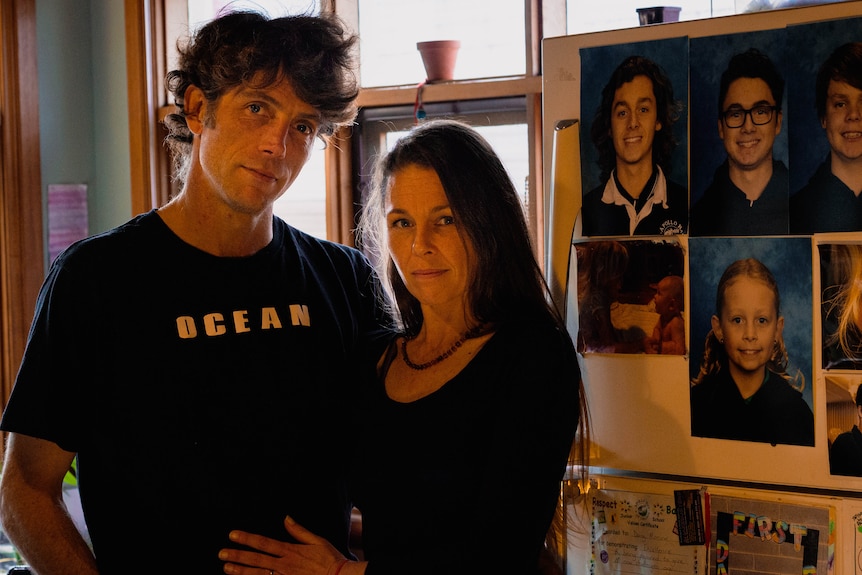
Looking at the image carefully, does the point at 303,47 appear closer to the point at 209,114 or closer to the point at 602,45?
the point at 209,114

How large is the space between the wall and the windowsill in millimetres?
957

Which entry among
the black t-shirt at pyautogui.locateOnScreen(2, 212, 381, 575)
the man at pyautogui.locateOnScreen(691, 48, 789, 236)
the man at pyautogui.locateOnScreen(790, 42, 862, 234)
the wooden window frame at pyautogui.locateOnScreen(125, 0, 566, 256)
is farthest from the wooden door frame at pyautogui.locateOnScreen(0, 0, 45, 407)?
the man at pyautogui.locateOnScreen(790, 42, 862, 234)

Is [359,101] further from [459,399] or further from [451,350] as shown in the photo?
[459,399]

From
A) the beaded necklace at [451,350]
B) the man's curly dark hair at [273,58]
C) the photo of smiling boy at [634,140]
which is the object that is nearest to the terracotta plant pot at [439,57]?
the man's curly dark hair at [273,58]

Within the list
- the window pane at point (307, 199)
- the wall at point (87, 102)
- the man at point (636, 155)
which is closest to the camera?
the man at point (636, 155)

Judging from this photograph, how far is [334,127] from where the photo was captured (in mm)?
1665

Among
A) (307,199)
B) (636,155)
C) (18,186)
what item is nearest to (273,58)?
(636,155)

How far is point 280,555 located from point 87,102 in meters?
2.15

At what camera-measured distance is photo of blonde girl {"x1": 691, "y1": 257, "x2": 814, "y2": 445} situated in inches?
52.5

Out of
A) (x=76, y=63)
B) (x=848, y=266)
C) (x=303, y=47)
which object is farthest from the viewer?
(x=76, y=63)

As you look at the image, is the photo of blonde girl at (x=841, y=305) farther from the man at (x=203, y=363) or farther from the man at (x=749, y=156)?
the man at (x=203, y=363)

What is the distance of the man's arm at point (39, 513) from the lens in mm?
1350

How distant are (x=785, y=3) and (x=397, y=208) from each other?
74 cm

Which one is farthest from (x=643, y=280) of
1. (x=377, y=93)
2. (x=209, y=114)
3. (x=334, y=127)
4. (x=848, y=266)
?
(x=377, y=93)
